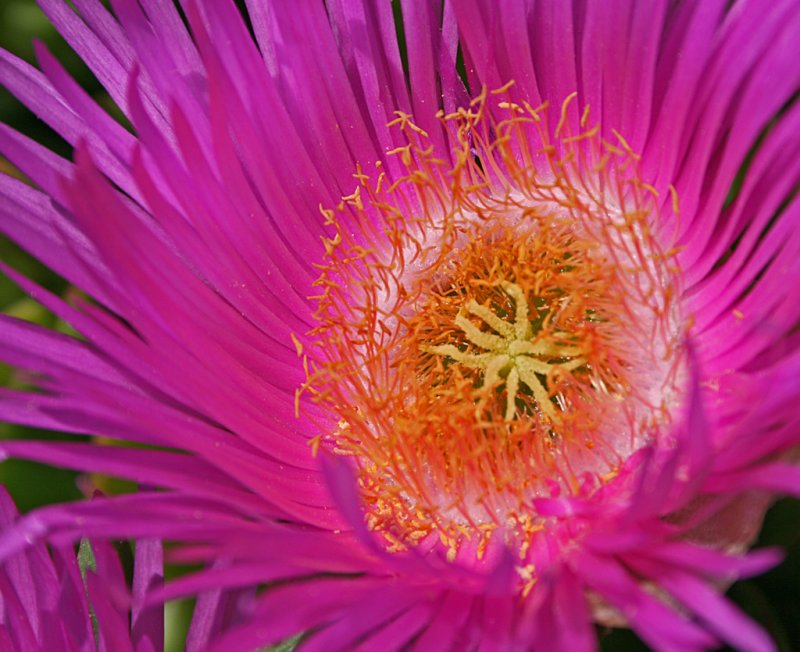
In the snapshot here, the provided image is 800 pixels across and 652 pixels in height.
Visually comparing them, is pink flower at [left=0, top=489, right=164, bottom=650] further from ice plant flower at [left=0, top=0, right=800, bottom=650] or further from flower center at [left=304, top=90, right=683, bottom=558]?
flower center at [left=304, top=90, right=683, bottom=558]

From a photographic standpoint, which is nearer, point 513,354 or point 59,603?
point 59,603

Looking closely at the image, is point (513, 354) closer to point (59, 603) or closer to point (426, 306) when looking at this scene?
point (426, 306)

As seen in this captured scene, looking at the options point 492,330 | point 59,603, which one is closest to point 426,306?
point 492,330

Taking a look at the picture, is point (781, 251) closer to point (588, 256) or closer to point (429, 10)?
point (588, 256)

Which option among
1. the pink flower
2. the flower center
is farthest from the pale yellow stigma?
the pink flower

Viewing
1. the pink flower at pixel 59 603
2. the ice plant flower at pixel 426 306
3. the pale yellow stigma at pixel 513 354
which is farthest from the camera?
the pale yellow stigma at pixel 513 354

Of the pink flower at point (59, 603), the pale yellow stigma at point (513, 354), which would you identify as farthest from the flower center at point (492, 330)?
the pink flower at point (59, 603)

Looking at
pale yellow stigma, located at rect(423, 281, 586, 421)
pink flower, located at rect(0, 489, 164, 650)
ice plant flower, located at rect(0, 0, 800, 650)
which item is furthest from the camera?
pale yellow stigma, located at rect(423, 281, 586, 421)

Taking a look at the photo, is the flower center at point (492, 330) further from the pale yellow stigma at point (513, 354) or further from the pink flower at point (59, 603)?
the pink flower at point (59, 603)
